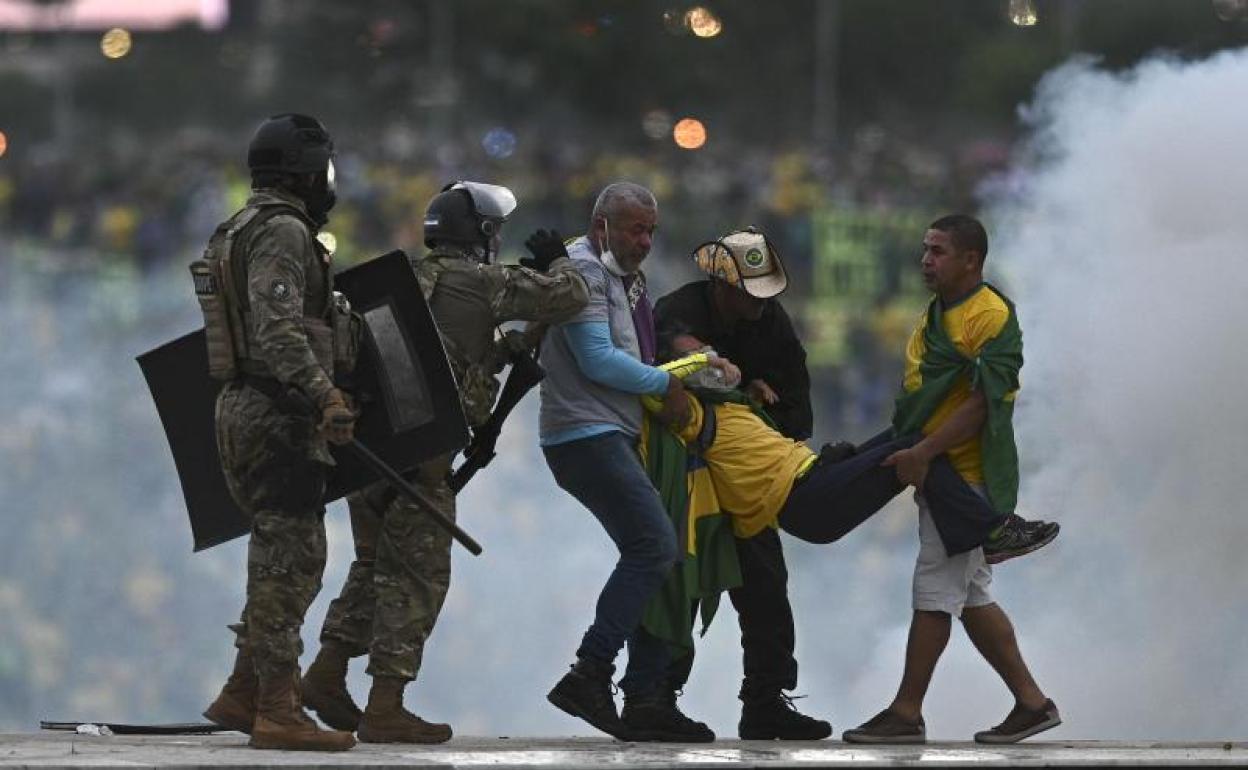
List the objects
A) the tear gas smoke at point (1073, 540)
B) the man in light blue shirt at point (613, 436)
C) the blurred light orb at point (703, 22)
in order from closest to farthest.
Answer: the man in light blue shirt at point (613, 436), the tear gas smoke at point (1073, 540), the blurred light orb at point (703, 22)

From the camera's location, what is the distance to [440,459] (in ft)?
28.9

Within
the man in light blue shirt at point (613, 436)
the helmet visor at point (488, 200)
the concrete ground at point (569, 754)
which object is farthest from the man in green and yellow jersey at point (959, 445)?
the helmet visor at point (488, 200)

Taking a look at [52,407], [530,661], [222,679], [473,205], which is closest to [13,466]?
[52,407]

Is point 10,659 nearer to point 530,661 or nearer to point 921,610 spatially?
point 530,661

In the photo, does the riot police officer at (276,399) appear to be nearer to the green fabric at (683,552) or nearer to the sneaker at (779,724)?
the green fabric at (683,552)

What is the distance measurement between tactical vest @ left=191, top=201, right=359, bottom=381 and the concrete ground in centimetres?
100

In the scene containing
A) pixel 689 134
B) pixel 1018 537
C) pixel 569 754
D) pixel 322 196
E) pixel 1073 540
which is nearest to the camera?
pixel 569 754

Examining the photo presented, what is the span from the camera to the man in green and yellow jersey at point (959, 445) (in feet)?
29.9

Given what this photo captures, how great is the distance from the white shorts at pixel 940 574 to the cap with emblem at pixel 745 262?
775 millimetres

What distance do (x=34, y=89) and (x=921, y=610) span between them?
23.8m

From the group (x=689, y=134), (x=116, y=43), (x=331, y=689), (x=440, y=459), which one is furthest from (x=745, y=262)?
(x=689, y=134)

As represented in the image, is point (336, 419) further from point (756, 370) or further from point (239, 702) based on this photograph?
point (756, 370)

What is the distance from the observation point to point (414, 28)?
123ft

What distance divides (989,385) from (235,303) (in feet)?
7.03
